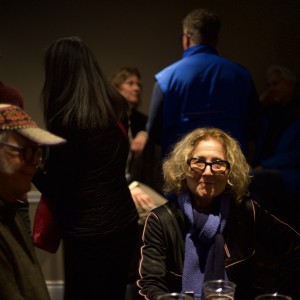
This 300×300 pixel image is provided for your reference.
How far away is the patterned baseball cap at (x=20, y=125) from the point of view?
1652 mm

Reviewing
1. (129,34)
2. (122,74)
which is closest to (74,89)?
(122,74)

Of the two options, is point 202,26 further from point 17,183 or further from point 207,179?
point 17,183

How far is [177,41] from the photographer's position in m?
4.11

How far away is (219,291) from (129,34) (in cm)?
274

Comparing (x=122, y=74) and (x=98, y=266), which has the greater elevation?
(x=122, y=74)

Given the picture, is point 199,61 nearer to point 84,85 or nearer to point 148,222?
point 84,85

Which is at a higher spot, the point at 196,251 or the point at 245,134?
the point at 245,134

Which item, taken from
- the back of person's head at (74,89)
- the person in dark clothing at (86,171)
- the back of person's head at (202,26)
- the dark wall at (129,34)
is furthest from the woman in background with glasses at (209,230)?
the dark wall at (129,34)

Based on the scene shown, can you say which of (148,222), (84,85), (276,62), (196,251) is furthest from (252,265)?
(276,62)

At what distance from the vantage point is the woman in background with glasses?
2293 mm

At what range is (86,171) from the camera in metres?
2.56

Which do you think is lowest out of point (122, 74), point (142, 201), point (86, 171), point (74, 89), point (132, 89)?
point (142, 201)

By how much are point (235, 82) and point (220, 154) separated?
897 millimetres

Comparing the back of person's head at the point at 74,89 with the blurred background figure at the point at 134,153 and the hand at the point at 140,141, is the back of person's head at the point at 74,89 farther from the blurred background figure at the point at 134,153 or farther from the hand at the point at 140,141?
the blurred background figure at the point at 134,153
